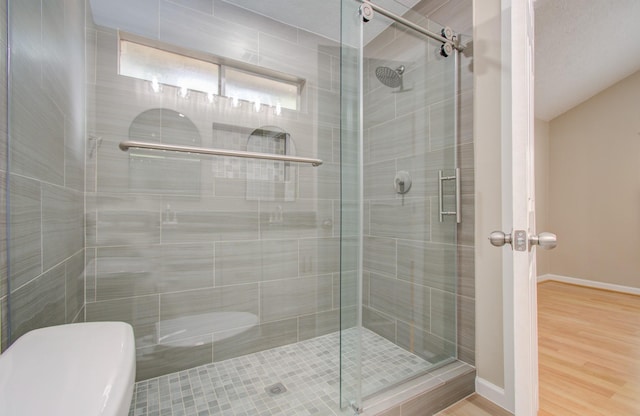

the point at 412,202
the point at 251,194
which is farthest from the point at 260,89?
the point at 412,202

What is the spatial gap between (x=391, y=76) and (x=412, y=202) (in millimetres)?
707

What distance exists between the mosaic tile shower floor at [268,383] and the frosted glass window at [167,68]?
5.31 feet

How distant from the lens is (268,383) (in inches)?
59.9

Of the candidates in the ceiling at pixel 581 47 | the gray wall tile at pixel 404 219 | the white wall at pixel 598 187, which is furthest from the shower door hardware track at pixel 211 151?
the white wall at pixel 598 187

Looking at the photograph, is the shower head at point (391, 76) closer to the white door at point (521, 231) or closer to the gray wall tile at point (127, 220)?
the white door at point (521, 231)

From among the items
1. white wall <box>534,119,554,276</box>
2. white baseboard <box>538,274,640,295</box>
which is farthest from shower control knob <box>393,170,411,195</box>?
white baseboard <box>538,274,640,295</box>

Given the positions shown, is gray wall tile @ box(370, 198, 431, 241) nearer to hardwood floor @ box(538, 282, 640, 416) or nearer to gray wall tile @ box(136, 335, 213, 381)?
hardwood floor @ box(538, 282, 640, 416)

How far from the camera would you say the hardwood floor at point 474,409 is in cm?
133

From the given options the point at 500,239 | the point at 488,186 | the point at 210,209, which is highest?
the point at 488,186

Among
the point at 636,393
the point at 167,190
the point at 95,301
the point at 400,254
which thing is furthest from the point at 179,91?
the point at 636,393

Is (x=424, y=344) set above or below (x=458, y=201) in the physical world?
below

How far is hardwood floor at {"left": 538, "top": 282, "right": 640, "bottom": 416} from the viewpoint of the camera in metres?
1.43

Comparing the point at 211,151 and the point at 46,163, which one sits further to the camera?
the point at 211,151

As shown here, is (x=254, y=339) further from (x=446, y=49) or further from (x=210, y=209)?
(x=446, y=49)
